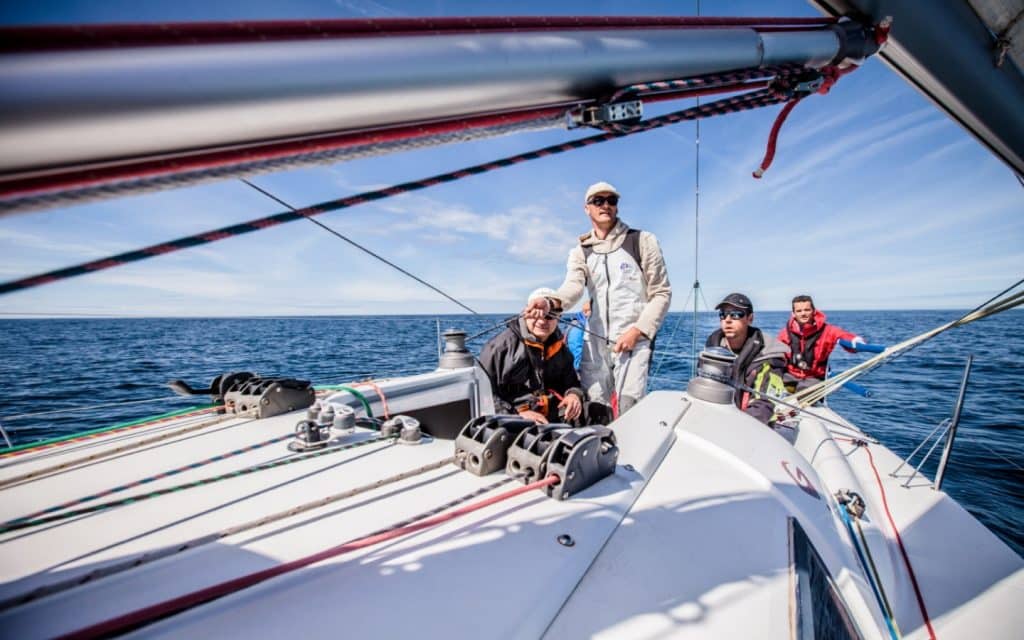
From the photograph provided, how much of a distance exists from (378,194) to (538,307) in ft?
7.00

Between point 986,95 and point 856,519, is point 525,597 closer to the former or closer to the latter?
point 856,519

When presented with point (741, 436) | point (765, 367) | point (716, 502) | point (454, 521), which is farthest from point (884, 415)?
point (454, 521)

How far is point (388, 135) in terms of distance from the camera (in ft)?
2.59

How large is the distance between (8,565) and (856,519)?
295cm

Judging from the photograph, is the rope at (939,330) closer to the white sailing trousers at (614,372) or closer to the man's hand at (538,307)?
the white sailing trousers at (614,372)

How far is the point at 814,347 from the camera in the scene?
6820 millimetres

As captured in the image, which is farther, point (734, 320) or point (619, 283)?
point (734, 320)

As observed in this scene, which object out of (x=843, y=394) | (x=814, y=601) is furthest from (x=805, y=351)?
(x=814, y=601)

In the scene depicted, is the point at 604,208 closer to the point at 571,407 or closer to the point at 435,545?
the point at 571,407

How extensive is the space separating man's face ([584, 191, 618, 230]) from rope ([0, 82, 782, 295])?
177 cm

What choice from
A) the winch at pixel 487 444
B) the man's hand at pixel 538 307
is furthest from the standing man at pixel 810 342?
the winch at pixel 487 444

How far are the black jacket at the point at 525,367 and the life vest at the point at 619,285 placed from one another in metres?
0.45

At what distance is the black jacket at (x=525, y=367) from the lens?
3.23 metres

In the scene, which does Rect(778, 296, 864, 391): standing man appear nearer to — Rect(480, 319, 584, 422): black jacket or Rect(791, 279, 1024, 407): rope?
Rect(791, 279, 1024, 407): rope
